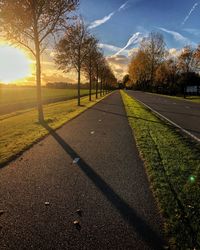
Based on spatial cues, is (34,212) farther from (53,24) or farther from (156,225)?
(53,24)

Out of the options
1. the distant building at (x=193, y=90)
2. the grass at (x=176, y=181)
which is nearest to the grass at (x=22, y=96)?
the grass at (x=176, y=181)

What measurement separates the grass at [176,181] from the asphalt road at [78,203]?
0.20 meters

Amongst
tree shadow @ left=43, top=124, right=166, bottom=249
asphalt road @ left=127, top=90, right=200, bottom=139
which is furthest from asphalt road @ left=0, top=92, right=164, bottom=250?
asphalt road @ left=127, top=90, right=200, bottom=139

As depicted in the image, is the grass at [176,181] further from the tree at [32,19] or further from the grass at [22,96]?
the grass at [22,96]

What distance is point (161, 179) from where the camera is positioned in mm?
5145

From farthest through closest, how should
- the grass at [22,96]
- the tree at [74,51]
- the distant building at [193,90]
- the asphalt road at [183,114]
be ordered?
the distant building at [193,90] → the grass at [22,96] → the tree at [74,51] → the asphalt road at [183,114]

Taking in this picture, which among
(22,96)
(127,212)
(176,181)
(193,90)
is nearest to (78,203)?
(127,212)

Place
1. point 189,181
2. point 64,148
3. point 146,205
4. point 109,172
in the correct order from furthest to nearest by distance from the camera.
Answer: point 64,148, point 109,172, point 189,181, point 146,205

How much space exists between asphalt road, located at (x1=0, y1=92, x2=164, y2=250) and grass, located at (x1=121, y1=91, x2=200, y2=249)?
0.20 metres

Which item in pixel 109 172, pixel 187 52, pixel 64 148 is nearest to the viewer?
pixel 109 172

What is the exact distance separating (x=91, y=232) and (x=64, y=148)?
4.74 meters

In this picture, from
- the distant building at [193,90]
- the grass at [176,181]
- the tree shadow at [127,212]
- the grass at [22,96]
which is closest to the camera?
the tree shadow at [127,212]

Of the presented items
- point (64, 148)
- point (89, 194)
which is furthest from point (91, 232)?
point (64, 148)

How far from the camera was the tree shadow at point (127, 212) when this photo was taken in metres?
3.15
